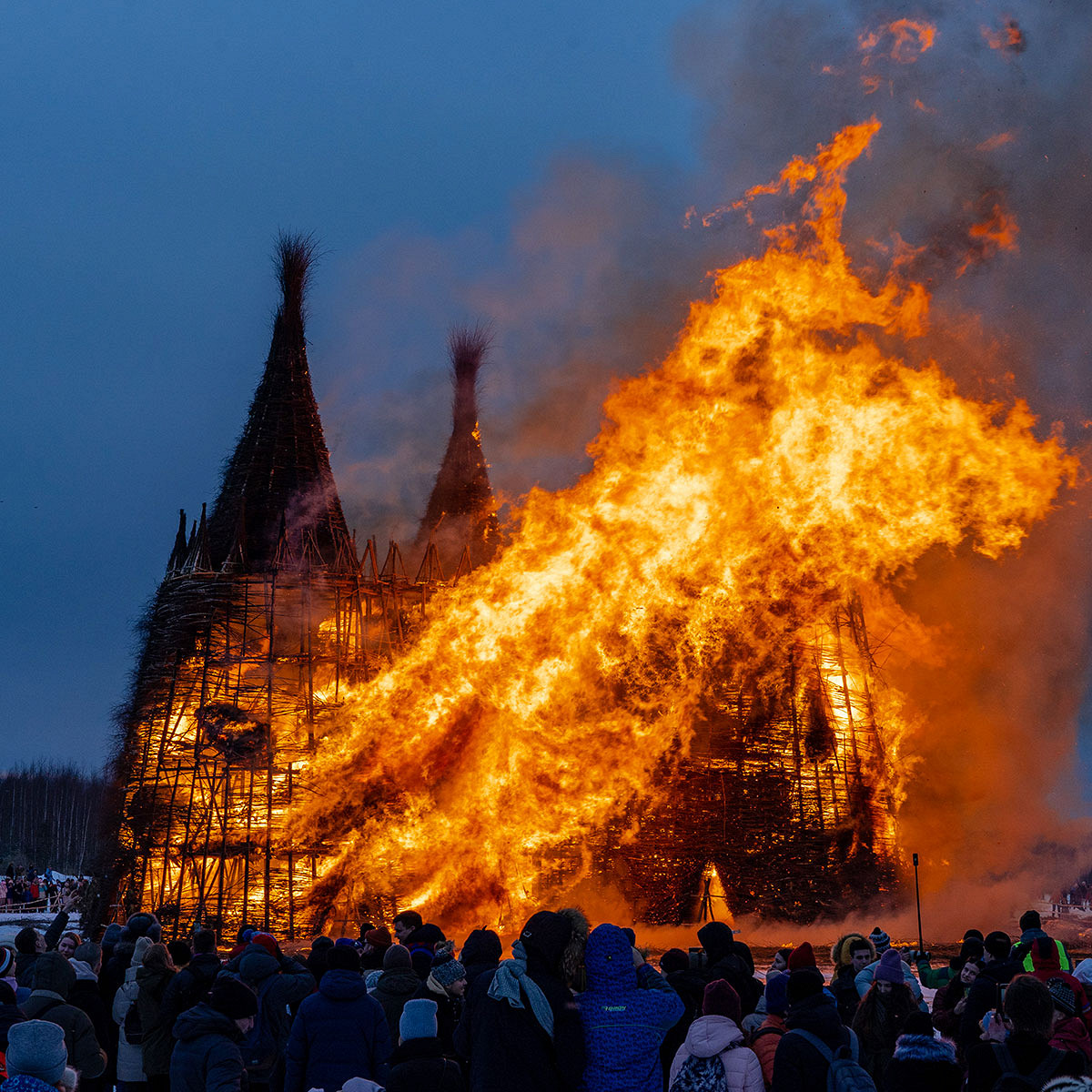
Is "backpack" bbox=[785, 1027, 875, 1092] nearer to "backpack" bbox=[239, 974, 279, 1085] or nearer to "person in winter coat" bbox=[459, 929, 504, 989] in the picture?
"person in winter coat" bbox=[459, 929, 504, 989]

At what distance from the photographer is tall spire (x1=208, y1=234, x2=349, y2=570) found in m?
29.0

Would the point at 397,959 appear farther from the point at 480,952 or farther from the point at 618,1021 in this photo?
the point at 618,1021

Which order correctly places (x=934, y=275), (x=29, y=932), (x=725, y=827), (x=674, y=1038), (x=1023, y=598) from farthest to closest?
(x=1023, y=598), (x=725, y=827), (x=934, y=275), (x=29, y=932), (x=674, y=1038)

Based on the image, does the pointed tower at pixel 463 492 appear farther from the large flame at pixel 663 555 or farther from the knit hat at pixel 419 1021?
the knit hat at pixel 419 1021

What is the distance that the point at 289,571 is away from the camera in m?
27.7

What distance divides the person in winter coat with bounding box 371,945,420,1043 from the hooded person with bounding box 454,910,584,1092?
2.56 metres

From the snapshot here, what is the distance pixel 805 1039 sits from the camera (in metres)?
5.80

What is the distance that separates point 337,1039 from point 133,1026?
2814 mm

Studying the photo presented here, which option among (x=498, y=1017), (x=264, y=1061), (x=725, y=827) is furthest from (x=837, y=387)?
(x=498, y=1017)

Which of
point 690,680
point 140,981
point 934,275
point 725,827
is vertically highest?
point 934,275

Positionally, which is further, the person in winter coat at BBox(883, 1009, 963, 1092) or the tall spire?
the tall spire

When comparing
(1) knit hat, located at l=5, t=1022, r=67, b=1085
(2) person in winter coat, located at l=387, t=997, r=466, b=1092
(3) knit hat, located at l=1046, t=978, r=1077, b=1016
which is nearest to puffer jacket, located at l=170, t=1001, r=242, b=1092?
(2) person in winter coat, located at l=387, t=997, r=466, b=1092

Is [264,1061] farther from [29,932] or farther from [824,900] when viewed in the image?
[824,900]

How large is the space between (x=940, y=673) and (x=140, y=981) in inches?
1077
